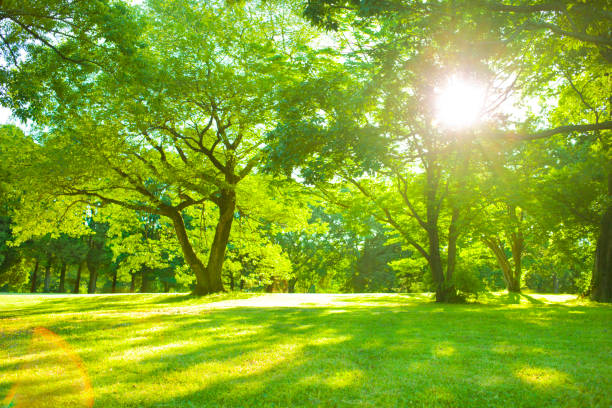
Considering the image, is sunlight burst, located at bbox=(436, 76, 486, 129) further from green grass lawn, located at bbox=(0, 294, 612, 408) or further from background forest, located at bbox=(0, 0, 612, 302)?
green grass lawn, located at bbox=(0, 294, 612, 408)

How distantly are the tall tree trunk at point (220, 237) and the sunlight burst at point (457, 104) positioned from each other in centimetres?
1412

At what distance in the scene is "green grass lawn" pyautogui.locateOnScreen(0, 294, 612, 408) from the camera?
478 cm

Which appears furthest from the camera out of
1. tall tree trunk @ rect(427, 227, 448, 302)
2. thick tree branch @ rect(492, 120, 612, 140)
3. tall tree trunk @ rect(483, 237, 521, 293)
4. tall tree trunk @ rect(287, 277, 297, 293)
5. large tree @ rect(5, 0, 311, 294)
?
tall tree trunk @ rect(287, 277, 297, 293)

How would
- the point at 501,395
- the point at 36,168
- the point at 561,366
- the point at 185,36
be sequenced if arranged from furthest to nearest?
the point at 185,36, the point at 36,168, the point at 561,366, the point at 501,395

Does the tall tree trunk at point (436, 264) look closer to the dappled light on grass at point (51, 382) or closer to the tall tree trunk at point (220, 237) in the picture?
the tall tree trunk at point (220, 237)

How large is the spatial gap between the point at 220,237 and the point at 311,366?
64.0ft

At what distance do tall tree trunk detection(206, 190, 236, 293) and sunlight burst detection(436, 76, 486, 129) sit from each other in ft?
46.3

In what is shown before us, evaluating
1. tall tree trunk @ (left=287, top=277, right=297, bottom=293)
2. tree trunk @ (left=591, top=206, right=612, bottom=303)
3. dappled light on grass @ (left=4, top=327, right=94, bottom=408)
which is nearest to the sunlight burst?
→ tree trunk @ (left=591, top=206, right=612, bottom=303)

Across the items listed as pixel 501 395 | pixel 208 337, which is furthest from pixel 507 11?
pixel 208 337

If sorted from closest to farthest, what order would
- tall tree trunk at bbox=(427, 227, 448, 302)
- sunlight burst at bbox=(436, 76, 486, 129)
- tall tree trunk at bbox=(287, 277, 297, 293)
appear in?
sunlight burst at bbox=(436, 76, 486, 129) < tall tree trunk at bbox=(427, 227, 448, 302) < tall tree trunk at bbox=(287, 277, 297, 293)

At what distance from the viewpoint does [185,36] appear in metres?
19.5

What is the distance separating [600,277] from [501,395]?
19.2 m

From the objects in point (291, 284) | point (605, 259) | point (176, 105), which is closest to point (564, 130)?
point (605, 259)

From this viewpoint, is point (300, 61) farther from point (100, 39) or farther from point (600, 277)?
point (600, 277)
